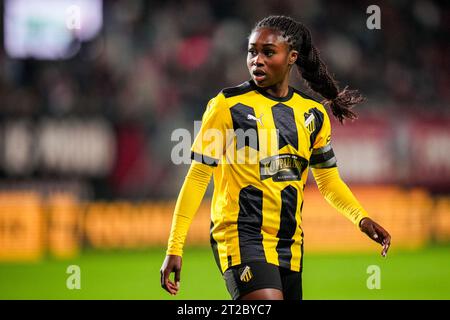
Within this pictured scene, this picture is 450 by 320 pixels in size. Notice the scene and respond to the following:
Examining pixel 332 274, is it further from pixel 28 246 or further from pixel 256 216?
pixel 256 216

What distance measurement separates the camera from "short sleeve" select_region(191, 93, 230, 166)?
4344mm

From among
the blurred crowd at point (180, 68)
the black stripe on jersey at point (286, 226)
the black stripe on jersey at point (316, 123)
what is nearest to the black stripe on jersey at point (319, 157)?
the black stripe on jersey at point (316, 123)

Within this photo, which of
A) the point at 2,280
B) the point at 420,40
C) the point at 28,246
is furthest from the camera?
the point at 420,40

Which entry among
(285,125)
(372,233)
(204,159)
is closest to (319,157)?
(285,125)

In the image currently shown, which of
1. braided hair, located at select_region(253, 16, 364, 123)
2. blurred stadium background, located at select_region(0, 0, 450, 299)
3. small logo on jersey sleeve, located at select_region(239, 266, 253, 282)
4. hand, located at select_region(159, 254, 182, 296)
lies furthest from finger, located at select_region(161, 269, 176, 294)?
blurred stadium background, located at select_region(0, 0, 450, 299)

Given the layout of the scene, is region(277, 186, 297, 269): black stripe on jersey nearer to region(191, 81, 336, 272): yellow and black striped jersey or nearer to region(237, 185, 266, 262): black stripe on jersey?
region(191, 81, 336, 272): yellow and black striped jersey

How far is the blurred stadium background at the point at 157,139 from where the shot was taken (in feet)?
34.4

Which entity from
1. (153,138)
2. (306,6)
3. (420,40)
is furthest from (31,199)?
(420,40)

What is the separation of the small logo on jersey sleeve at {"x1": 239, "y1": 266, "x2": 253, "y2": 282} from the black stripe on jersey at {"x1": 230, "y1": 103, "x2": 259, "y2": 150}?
61cm

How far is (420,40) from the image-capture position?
13820mm

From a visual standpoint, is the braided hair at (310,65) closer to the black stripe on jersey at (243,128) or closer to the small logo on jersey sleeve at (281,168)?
the black stripe on jersey at (243,128)

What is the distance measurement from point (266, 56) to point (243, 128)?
0.38 meters

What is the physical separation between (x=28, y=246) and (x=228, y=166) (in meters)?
6.81

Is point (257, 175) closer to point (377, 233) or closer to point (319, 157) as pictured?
point (319, 157)
